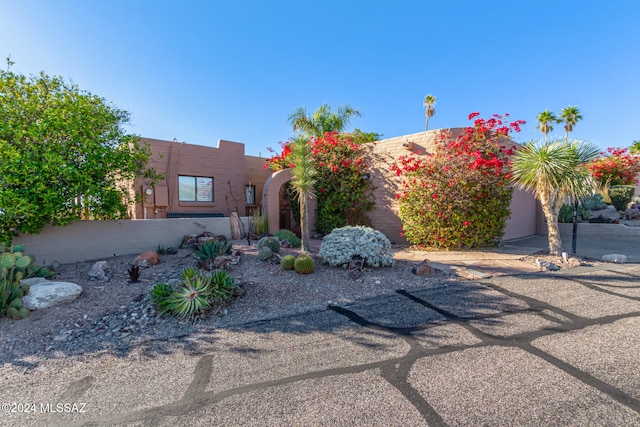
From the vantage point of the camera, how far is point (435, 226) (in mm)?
9102

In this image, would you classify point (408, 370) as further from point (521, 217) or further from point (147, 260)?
point (521, 217)

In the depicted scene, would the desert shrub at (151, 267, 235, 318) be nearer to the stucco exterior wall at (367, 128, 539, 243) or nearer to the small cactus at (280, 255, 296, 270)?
the small cactus at (280, 255, 296, 270)

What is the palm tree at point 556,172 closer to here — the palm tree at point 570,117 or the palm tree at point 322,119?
the palm tree at point 322,119

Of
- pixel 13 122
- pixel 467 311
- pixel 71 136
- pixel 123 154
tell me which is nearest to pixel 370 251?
pixel 467 311

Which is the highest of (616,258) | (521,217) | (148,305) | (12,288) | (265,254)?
(521,217)

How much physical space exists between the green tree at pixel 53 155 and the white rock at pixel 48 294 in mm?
2044

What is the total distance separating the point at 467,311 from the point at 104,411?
4573 millimetres

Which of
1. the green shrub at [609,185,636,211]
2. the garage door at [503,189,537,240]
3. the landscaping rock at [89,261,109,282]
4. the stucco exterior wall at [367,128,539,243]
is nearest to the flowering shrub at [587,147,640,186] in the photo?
the green shrub at [609,185,636,211]

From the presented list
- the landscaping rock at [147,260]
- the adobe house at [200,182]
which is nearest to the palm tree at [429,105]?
the adobe house at [200,182]

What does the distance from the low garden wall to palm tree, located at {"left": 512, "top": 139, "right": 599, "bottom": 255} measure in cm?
990

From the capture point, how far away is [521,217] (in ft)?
39.3

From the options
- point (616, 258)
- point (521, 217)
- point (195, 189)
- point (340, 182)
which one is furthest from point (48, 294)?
point (521, 217)

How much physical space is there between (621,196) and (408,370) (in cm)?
1700

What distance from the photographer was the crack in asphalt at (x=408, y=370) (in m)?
2.45
